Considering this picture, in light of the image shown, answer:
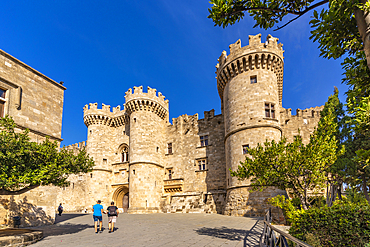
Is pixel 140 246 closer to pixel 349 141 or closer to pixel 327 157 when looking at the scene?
pixel 327 157

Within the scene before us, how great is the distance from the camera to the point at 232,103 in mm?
19797

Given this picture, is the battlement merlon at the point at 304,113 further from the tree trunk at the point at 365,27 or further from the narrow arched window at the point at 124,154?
the tree trunk at the point at 365,27

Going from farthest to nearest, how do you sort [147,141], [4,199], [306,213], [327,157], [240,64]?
[147,141] → [240,64] → [4,199] → [327,157] → [306,213]

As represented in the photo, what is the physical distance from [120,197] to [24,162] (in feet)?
63.9

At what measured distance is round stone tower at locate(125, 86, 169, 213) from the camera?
23.0m

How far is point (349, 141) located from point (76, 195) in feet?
94.5

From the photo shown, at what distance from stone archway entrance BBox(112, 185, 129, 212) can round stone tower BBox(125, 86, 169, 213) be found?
3593mm

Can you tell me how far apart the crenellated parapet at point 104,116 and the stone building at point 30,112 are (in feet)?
41.2

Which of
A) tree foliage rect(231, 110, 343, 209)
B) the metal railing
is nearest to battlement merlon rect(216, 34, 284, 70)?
tree foliage rect(231, 110, 343, 209)

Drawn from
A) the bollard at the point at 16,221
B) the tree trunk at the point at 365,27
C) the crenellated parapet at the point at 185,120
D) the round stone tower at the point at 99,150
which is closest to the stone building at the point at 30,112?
the bollard at the point at 16,221

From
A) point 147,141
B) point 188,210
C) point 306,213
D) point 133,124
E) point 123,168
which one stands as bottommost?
point 188,210

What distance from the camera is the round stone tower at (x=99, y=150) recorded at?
26.0 m

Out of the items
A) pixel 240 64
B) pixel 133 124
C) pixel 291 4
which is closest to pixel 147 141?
pixel 133 124

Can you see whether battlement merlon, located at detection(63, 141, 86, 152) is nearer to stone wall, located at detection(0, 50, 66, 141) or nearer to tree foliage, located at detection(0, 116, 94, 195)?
stone wall, located at detection(0, 50, 66, 141)
